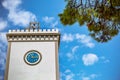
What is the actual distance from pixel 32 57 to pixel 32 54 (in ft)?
Result: 0.78

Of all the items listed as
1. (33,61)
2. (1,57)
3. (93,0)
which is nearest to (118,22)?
(93,0)

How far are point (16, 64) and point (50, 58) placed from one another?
2530mm

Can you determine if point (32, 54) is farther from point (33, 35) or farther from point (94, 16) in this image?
point (94, 16)

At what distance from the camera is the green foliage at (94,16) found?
22.1 feet

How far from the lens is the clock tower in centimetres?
2053

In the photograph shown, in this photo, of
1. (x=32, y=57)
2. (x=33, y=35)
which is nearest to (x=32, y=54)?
(x=32, y=57)

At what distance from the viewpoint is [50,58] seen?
21.2 metres

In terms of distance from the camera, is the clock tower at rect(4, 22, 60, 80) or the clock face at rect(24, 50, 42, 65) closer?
the clock tower at rect(4, 22, 60, 80)

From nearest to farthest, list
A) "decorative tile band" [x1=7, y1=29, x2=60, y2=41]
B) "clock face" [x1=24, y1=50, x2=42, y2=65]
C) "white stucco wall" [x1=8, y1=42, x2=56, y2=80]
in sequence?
"white stucco wall" [x1=8, y1=42, x2=56, y2=80]
"clock face" [x1=24, y1=50, x2=42, y2=65]
"decorative tile band" [x1=7, y1=29, x2=60, y2=41]

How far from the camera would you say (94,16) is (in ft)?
22.2

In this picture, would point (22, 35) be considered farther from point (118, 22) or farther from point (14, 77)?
point (118, 22)

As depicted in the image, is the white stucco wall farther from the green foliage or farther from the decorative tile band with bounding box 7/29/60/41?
the green foliage

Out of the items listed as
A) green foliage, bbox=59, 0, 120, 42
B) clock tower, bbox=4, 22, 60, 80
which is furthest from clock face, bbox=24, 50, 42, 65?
green foliage, bbox=59, 0, 120, 42

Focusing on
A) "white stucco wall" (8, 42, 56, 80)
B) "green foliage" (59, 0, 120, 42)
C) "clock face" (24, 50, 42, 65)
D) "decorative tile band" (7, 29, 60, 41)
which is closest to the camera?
"green foliage" (59, 0, 120, 42)
